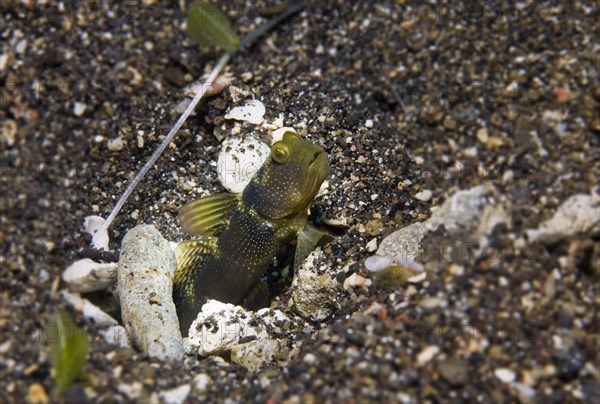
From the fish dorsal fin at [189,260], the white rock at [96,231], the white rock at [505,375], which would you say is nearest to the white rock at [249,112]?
the fish dorsal fin at [189,260]

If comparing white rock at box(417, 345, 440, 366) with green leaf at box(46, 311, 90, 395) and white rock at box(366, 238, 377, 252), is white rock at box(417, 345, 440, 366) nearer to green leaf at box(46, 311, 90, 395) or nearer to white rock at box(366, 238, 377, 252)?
white rock at box(366, 238, 377, 252)

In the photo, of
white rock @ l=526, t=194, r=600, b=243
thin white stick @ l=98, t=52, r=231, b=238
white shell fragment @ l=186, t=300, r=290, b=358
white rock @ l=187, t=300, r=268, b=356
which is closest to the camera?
white rock @ l=526, t=194, r=600, b=243

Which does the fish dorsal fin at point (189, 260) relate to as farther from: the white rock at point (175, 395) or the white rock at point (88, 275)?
the white rock at point (175, 395)

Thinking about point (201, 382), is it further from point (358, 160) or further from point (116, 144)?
point (116, 144)

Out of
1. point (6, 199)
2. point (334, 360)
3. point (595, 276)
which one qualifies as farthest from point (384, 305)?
point (6, 199)

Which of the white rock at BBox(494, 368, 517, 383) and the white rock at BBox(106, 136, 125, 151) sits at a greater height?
the white rock at BBox(106, 136, 125, 151)

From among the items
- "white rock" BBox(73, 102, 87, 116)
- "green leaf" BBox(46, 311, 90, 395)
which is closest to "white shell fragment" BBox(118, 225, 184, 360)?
"green leaf" BBox(46, 311, 90, 395)
